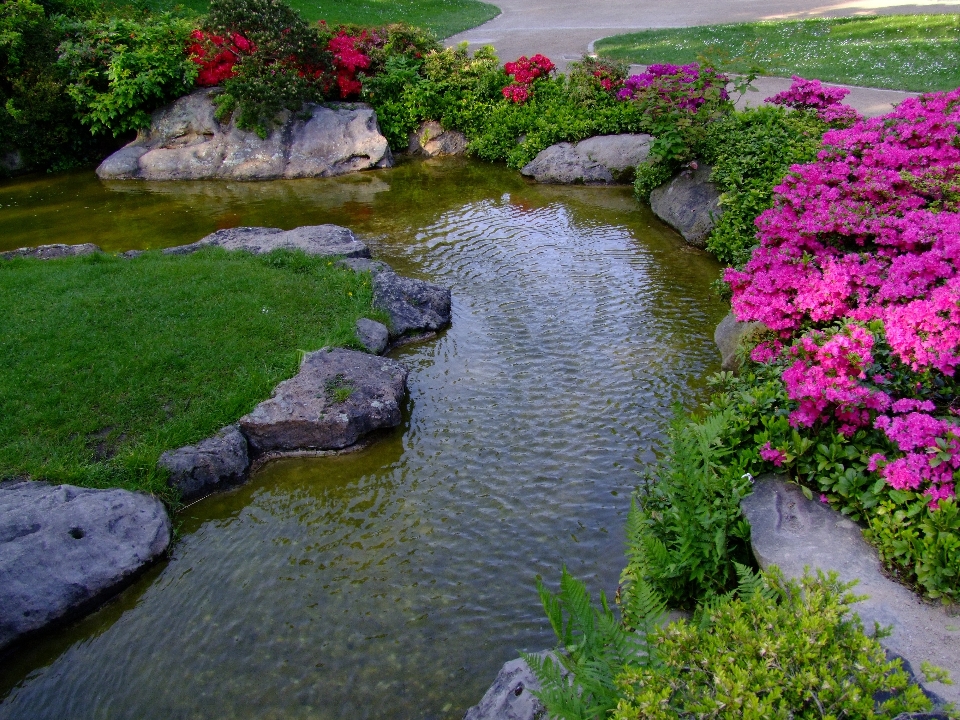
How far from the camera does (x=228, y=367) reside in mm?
7133

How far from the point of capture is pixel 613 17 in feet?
83.6

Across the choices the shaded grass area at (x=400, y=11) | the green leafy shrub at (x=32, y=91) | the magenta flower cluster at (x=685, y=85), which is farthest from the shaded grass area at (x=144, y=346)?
the shaded grass area at (x=400, y=11)

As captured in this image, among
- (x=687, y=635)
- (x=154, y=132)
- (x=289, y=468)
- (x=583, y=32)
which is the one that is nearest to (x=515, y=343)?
(x=289, y=468)

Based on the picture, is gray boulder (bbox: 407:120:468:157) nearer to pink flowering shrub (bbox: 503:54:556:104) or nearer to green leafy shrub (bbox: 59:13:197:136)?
pink flowering shrub (bbox: 503:54:556:104)

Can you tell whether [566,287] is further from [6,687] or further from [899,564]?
[6,687]

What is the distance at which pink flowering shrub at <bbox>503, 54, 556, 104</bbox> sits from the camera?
51.3 feet

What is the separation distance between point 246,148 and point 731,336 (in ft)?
39.4

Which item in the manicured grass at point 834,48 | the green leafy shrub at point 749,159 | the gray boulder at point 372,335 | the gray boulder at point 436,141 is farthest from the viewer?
the gray boulder at point 436,141

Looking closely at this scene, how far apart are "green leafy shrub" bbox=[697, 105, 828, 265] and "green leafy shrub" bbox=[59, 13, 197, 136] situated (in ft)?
38.1

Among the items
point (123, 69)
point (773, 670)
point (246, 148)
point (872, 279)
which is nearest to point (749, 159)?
point (872, 279)

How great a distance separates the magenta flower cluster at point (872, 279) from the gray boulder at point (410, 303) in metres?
3.57

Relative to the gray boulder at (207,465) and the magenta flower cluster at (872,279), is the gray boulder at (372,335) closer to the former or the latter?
the gray boulder at (207,465)

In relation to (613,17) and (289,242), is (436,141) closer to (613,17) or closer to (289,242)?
(289,242)

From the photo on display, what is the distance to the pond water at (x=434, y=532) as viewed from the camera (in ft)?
14.4
